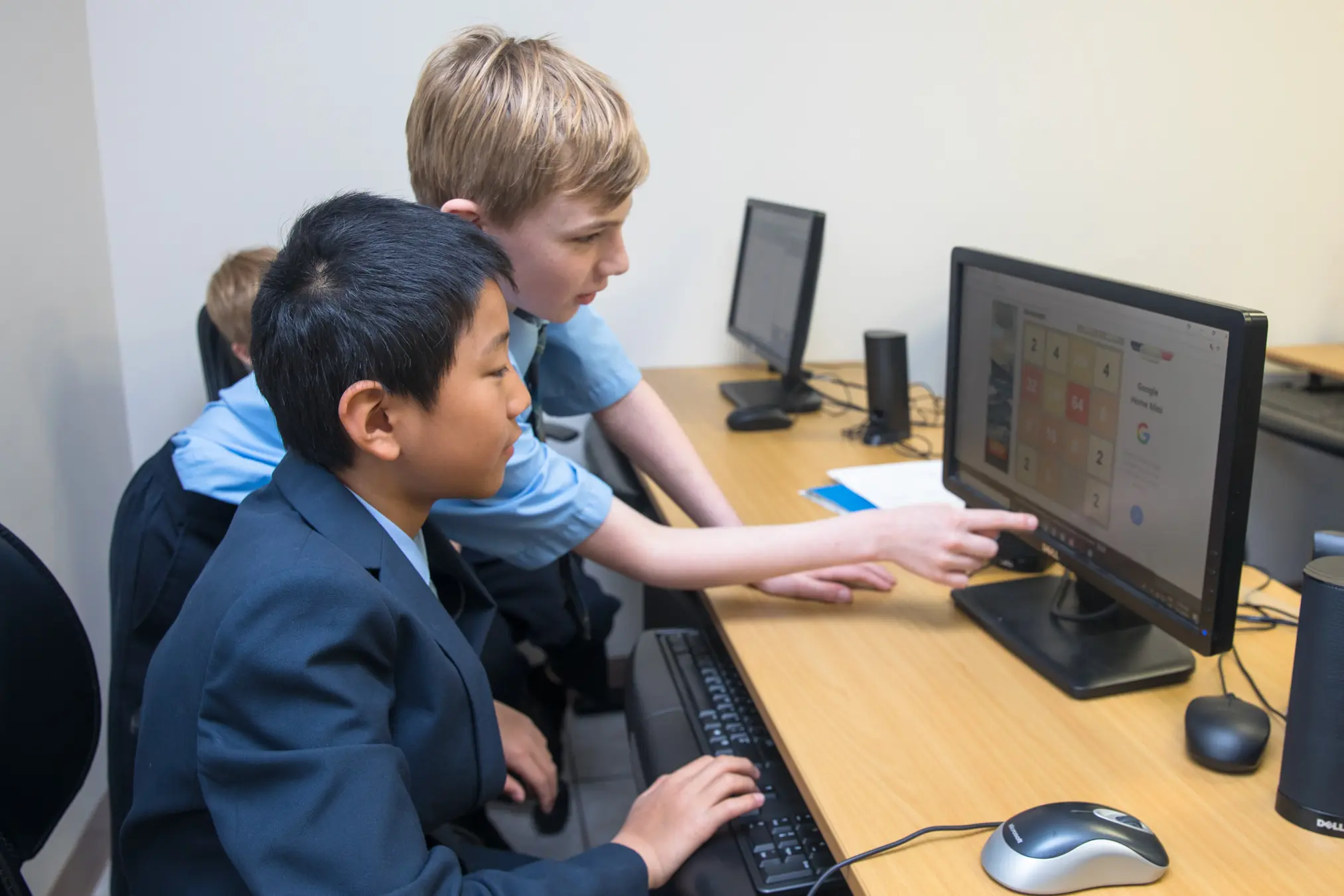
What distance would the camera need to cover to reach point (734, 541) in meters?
1.24

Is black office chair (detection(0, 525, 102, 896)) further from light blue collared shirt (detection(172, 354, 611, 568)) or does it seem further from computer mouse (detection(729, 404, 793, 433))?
computer mouse (detection(729, 404, 793, 433))

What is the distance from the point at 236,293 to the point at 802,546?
1.06 m

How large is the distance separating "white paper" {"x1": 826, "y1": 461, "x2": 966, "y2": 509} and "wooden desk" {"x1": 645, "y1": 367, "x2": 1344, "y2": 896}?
249 millimetres

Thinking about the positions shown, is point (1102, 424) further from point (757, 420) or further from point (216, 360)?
point (216, 360)

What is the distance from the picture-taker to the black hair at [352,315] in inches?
32.4

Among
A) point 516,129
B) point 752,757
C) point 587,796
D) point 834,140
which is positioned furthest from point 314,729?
point 834,140

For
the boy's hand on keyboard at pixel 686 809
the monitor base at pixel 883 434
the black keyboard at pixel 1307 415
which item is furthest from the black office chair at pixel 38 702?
the black keyboard at pixel 1307 415

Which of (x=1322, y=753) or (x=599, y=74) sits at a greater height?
(x=599, y=74)

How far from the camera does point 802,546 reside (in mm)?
1224

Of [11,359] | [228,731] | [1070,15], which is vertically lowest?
[228,731]

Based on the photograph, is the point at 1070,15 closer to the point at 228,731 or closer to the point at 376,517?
the point at 376,517

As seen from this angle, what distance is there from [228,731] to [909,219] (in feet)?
6.78

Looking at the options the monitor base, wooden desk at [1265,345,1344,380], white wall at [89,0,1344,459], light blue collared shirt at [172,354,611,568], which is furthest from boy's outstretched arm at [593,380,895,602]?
wooden desk at [1265,345,1344,380]

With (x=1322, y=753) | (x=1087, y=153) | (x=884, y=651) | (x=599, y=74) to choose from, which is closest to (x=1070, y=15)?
(x=1087, y=153)
